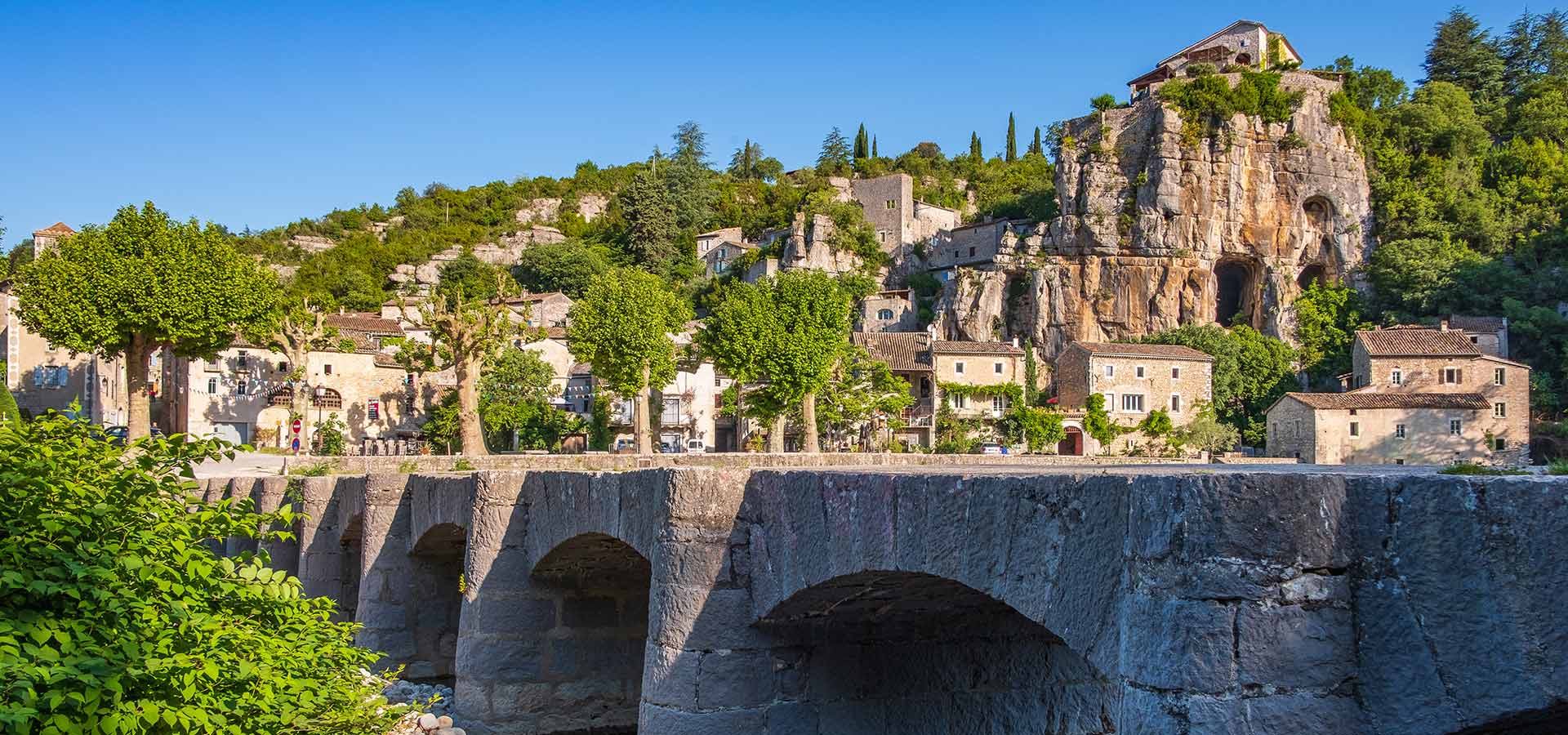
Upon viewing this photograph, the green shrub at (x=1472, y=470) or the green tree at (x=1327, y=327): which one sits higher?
the green tree at (x=1327, y=327)

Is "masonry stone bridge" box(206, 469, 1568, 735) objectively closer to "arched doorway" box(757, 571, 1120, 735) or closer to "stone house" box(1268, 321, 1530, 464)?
"arched doorway" box(757, 571, 1120, 735)

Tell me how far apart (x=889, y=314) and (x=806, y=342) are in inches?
1644

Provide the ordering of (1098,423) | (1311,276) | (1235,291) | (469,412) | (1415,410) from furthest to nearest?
(1235,291) < (1311,276) < (1098,423) < (1415,410) < (469,412)

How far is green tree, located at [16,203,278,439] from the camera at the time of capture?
4438 cm

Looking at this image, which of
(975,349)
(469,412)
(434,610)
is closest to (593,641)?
(434,610)

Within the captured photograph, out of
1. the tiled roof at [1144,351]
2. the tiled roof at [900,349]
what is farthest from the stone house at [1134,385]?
the tiled roof at [900,349]

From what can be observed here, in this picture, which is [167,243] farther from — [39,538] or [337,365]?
[39,538]

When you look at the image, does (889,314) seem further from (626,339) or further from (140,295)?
(140,295)

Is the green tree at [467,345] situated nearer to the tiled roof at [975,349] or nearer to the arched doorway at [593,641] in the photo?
the arched doorway at [593,641]

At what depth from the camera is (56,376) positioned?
6575 cm

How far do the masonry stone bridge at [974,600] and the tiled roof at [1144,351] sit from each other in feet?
190

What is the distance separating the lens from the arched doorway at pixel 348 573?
21969mm

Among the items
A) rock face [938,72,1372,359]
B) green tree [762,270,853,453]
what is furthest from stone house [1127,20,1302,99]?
green tree [762,270,853,453]

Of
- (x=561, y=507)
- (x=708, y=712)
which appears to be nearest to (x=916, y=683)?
(x=708, y=712)
